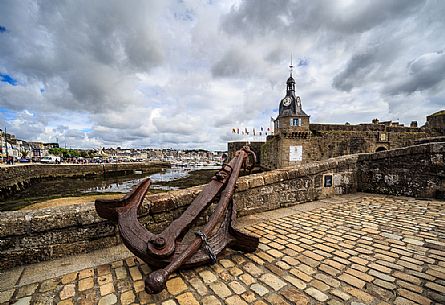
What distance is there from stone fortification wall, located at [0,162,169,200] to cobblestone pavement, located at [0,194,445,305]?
25.3 m

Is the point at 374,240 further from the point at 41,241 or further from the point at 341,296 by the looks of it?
the point at 41,241

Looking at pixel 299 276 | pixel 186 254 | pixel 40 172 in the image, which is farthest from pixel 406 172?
pixel 40 172

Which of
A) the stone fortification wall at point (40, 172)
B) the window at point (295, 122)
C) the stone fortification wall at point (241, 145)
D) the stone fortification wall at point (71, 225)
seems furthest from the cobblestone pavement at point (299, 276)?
the stone fortification wall at point (241, 145)

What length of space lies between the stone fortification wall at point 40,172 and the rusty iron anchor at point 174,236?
1004 inches

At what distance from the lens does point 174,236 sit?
2.04m

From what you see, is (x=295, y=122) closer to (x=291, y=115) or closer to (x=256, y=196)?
(x=291, y=115)

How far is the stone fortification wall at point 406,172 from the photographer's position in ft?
16.6

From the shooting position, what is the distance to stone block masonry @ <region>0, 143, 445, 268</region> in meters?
2.44

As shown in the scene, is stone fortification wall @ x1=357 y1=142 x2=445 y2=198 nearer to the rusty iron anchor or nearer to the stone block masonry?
the stone block masonry

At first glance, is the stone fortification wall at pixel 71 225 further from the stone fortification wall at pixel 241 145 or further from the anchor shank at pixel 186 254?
the stone fortification wall at pixel 241 145

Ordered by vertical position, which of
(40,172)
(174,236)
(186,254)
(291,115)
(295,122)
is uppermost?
(291,115)

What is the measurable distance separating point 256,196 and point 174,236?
262 cm

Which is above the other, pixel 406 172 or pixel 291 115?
pixel 291 115

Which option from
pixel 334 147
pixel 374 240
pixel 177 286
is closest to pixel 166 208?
pixel 177 286
